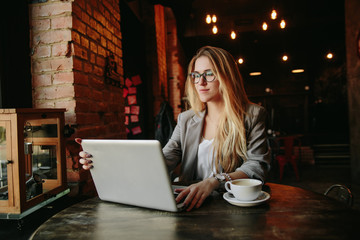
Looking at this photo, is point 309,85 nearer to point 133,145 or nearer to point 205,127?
point 205,127

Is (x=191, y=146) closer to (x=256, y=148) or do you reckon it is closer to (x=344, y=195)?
(x=256, y=148)

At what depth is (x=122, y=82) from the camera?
2316 millimetres

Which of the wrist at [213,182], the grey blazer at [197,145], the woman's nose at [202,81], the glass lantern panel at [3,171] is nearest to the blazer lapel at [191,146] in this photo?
the grey blazer at [197,145]

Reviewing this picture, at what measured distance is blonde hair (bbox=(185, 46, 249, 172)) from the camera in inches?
58.7

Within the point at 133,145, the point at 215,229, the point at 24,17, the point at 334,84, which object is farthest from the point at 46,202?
the point at 334,84

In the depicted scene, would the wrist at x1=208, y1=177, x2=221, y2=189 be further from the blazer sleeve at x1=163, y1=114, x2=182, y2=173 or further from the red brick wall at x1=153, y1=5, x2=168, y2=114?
the red brick wall at x1=153, y1=5, x2=168, y2=114

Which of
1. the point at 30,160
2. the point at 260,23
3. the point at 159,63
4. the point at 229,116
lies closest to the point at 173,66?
the point at 159,63

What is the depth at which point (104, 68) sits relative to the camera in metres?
1.97

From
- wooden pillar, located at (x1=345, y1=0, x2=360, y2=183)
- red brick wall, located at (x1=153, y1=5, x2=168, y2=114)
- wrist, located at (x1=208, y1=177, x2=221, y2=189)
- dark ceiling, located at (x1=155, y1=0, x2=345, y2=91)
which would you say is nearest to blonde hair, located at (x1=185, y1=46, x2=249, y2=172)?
wrist, located at (x1=208, y1=177, x2=221, y2=189)

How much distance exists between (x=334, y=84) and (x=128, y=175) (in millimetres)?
11386

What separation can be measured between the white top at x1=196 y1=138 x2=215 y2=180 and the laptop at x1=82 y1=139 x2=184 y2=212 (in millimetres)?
640

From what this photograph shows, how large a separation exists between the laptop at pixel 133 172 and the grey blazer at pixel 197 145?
0.58m

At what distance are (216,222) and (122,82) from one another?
1.76m

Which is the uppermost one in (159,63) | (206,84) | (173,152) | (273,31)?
(273,31)
